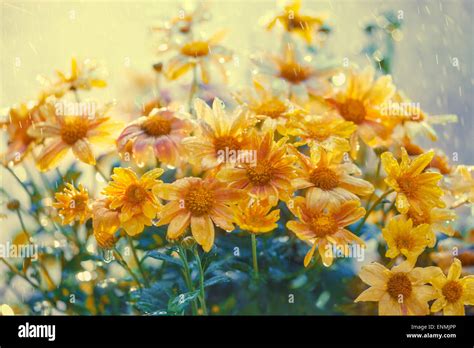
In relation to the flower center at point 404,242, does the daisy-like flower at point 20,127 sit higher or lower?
higher

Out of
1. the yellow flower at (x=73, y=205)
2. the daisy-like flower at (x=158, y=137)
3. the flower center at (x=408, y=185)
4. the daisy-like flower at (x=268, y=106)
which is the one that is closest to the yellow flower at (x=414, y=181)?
the flower center at (x=408, y=185)

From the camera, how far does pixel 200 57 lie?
2.63 feet

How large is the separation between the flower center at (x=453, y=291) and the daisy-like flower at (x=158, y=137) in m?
0.33

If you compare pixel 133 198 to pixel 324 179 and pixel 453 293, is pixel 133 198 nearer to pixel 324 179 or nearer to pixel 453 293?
pixel 324 179

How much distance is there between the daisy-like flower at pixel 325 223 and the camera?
680 mm

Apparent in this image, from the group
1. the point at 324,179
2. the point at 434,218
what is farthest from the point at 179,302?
the point at 434,218

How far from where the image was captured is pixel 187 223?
0.66 metres

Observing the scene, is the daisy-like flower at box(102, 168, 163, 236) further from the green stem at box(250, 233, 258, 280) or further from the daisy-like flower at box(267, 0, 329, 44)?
the daisy-like flower at box(267, 0, 329, 44)

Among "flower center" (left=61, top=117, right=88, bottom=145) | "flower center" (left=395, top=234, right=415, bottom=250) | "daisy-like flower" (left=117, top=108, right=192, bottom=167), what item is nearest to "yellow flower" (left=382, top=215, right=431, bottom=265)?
"flower center" (left=395, top=234, right=415, bottom=250)

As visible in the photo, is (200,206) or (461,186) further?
(461,186)

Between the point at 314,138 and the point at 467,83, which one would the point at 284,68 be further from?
the point at 467,83

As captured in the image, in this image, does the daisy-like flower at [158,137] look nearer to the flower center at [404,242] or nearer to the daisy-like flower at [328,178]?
the daisy-like flower at [328,178]

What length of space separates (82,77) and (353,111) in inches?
Result: 12.8
